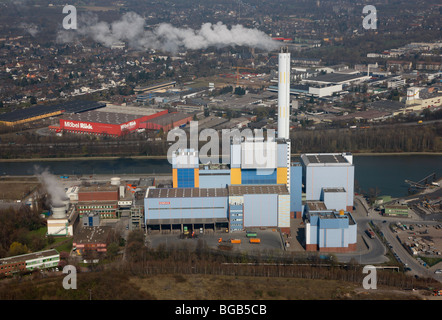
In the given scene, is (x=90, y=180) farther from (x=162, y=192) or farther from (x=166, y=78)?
(x=166, y=78)

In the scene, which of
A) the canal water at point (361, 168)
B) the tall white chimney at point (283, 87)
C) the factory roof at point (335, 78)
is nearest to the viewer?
the tall white chimney at point (283, 87)

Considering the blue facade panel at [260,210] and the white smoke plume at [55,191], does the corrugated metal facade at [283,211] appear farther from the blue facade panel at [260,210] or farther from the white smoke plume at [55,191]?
the white smoke plume at [55,191]

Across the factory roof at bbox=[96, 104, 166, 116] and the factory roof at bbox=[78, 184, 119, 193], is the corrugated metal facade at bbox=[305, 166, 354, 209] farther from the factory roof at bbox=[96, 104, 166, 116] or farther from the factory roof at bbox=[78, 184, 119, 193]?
the factory roof at bbox=[96, 104, 166, 116]

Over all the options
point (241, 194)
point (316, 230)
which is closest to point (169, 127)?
point (241, 194)

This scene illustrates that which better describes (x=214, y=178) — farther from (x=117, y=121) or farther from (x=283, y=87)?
(x=117, y=121)

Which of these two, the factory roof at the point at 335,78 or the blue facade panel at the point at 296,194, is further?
the factory roof at the point at 335,78

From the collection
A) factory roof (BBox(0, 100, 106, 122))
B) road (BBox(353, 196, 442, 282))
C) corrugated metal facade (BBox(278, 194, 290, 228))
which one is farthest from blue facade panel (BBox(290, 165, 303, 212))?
factory roof (BBox(0, 100, 106, 122))

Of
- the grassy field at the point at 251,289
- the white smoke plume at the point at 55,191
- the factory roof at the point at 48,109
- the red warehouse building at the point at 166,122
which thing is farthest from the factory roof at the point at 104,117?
the grassy field at the point at 251,289
